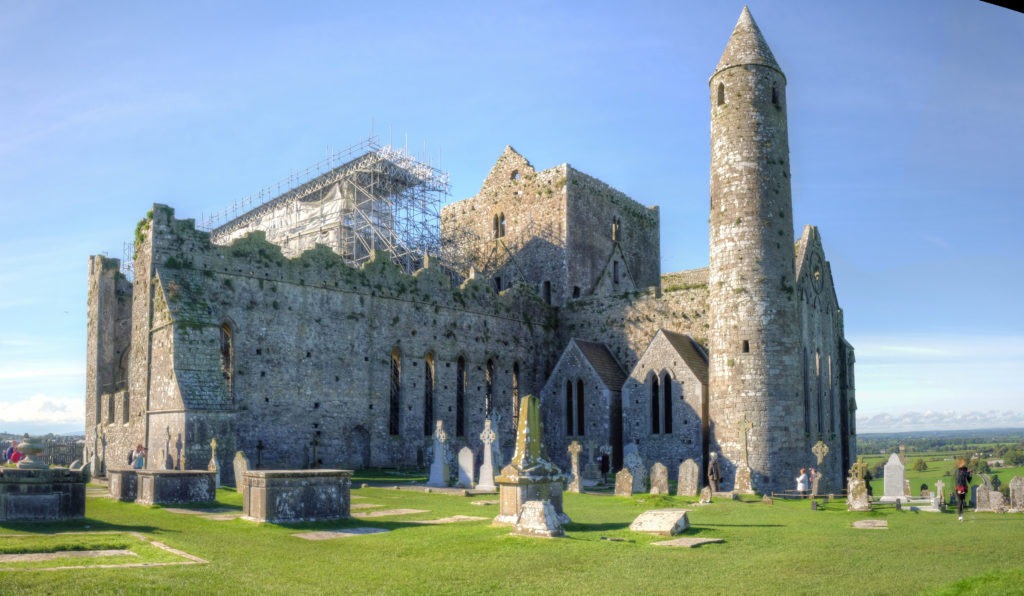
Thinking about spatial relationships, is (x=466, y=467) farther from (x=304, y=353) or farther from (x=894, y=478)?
(x=894, y=478)

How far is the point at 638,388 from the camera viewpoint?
33.3 m

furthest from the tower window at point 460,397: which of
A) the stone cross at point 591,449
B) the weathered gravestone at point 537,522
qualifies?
the weathered gravestone at point 537,522

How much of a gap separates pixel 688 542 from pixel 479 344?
78.1 ft

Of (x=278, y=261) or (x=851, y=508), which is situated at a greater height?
(x=278, y=261)

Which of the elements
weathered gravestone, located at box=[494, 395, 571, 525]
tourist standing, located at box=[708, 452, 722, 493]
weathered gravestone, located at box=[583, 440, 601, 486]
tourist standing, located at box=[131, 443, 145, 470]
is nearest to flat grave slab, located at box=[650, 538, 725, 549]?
weathered gravestone, located at box=[494, 395, 571, 525]

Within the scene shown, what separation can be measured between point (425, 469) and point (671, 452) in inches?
382

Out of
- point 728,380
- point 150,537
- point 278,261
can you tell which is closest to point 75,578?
point 150,537

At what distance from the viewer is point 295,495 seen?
15.5 meters

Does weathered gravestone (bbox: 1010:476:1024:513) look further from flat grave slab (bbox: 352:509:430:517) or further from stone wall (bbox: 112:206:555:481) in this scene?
stone wall (bbox: 112:206:555:481)

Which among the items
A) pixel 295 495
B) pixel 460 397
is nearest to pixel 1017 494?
pixel 295 495

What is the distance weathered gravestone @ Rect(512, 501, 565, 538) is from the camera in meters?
13.6

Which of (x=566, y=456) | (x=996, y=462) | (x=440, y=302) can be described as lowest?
(x=996, y=462)

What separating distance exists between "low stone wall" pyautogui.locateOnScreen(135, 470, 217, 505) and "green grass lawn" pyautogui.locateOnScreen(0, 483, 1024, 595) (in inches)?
26.4

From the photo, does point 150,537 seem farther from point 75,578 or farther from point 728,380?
point 728,380
